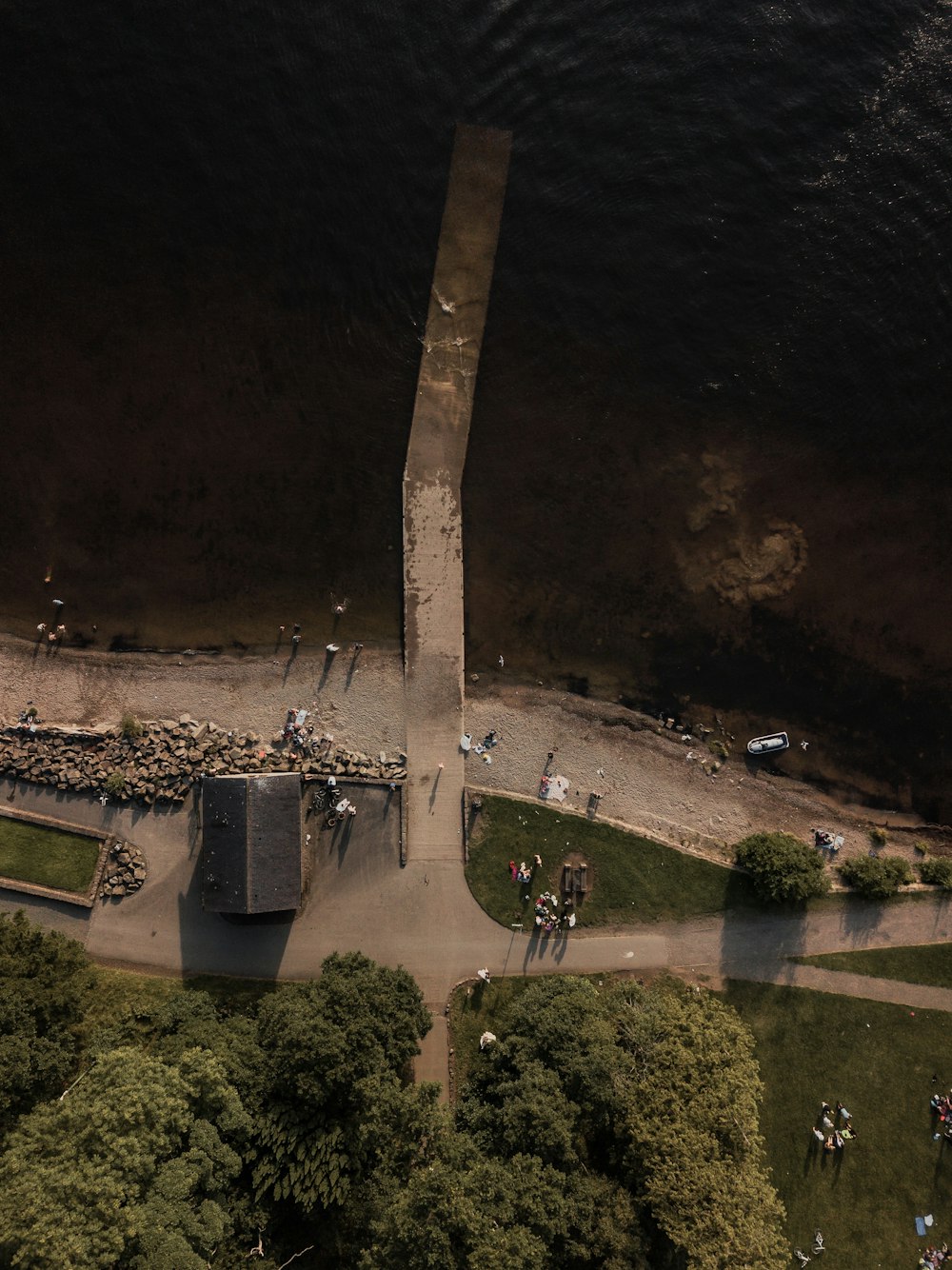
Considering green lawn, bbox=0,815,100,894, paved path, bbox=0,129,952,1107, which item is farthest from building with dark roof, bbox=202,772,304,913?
green lawn, bbox=0,815,100,894

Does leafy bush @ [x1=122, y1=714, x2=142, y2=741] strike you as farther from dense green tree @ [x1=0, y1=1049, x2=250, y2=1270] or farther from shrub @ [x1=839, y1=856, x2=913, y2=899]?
shrub @ [x1=839, y1=856, x2=913, y2=899]

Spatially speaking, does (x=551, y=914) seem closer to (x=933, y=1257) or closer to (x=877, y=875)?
(x=877, y=875)

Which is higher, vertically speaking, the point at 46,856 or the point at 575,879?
the point at 575,879

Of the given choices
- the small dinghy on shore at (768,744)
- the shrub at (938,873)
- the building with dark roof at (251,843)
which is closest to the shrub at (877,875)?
the shrub at (938,873)

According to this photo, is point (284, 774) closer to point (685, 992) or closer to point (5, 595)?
point (5, 595)

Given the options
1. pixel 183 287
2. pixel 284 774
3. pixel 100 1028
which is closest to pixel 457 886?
pixel 284 774

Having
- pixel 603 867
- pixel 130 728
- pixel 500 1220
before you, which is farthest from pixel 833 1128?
pixel 130 728

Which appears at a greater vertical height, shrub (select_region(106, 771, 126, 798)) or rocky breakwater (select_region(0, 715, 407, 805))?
rocky breakwater (select_region(0, 715, 407, 805))
